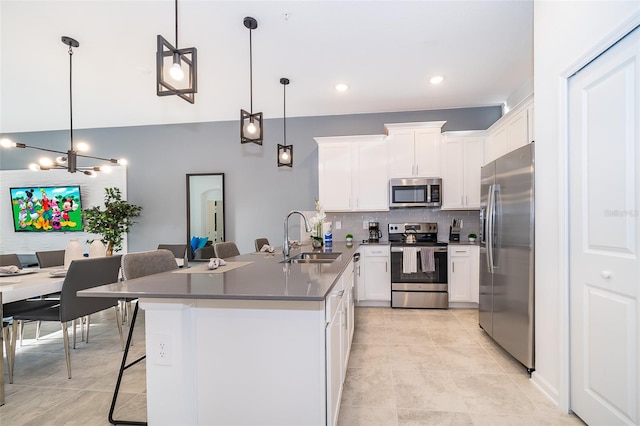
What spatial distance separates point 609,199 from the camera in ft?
5.08

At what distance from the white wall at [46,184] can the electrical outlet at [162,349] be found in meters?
4.61

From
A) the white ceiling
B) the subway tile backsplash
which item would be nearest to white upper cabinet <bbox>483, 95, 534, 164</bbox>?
the white ceiling

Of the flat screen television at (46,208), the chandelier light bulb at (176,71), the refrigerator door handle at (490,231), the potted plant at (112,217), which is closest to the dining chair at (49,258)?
the potted plant at (112,217)

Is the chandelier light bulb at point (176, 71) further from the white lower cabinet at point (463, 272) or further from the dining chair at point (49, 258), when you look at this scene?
the white lower cabinet at point (463, 272)

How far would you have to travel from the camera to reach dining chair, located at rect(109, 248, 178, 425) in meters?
1.78

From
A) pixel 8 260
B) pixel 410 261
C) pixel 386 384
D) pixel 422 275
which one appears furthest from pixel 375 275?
pixel 8 260

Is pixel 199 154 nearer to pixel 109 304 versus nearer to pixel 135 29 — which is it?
pixel 135 29

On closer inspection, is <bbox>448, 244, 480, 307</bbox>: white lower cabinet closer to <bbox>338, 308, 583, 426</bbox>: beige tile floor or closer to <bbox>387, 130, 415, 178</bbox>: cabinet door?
<bbox>338, 308, 583, 426</bbox>: beige tile floor

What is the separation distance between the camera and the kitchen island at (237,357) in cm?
136

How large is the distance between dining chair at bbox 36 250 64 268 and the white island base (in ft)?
9.89

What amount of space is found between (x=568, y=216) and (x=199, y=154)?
4893mm

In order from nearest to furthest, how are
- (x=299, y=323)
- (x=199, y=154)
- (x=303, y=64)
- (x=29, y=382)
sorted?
(x=299, y=323)
(x=29, y=382)
(x=303, y=64)
(x=199, y=154)

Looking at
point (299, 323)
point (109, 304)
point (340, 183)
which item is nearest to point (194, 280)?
point (299, 323)

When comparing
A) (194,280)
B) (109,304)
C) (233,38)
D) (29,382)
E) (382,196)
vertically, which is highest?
(233,38)
